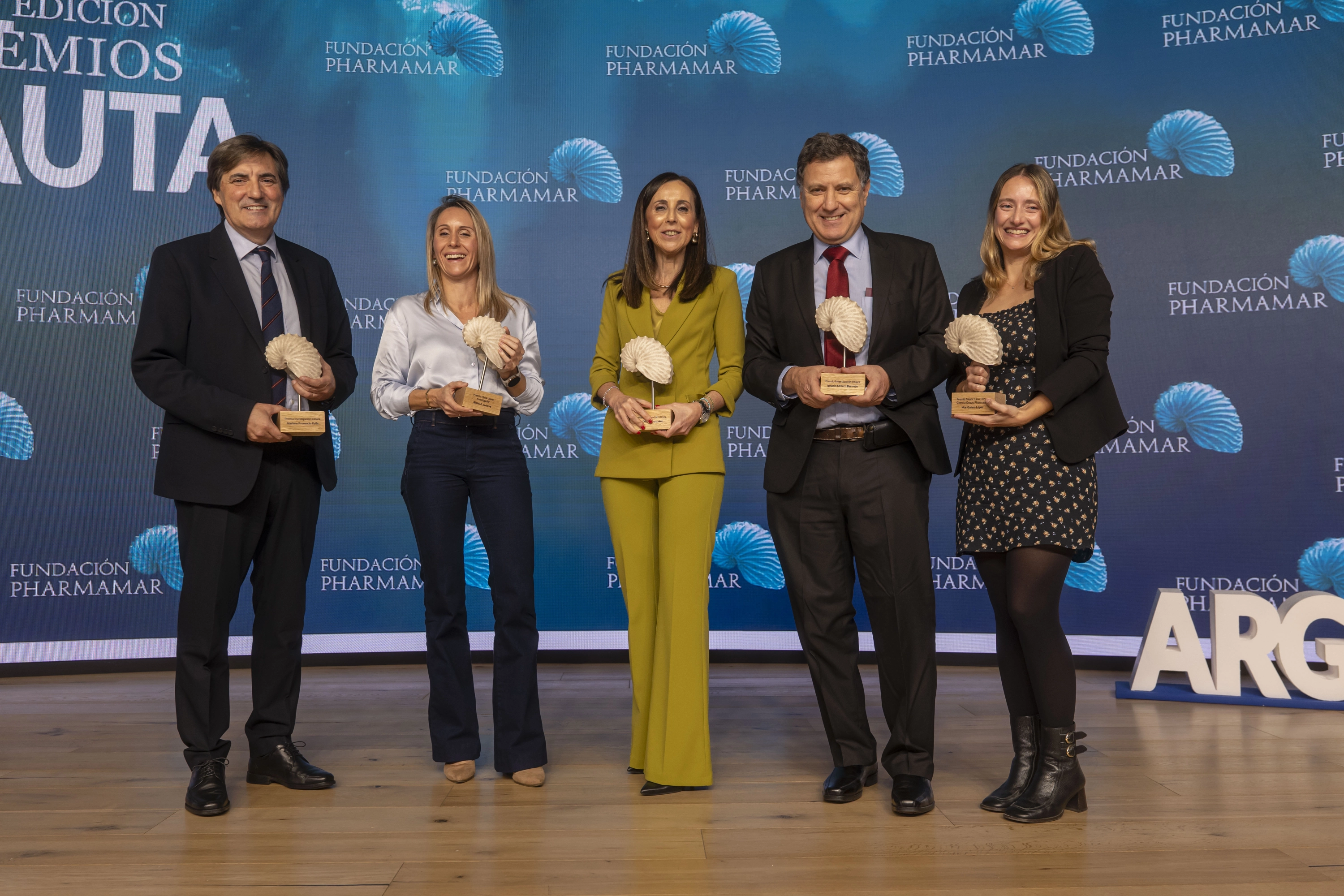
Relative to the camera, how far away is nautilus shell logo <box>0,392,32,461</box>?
4.69 meters

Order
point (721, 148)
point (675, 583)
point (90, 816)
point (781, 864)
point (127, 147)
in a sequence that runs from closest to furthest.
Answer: point (781, 864)
point (90, 816)
point (675, 583)
point (127, 147)
point (721, 148)

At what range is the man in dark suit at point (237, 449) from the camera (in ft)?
8.89

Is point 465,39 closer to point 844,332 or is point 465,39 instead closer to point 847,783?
point 844,332

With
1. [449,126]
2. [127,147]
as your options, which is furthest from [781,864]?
[127,147]

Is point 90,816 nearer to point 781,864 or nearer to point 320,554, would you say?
point 781,864

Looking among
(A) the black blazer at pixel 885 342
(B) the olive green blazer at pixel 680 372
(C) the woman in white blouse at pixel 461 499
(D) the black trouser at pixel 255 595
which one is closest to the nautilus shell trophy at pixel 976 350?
(A) the black blazer at pixel 885 342

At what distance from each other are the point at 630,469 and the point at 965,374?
1.01 m

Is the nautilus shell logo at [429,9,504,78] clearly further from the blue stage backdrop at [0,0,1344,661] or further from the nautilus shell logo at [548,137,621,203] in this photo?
the nautilus shell logo at [548,137,621,203]

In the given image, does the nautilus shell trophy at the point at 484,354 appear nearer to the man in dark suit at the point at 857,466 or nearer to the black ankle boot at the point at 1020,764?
Result: the man in dark suit at the point at 857,466

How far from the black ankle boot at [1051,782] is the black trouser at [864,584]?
0.83 ft

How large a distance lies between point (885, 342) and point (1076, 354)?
0.50 m

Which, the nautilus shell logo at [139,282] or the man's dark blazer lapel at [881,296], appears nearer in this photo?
the man's dark blazer lapel at [881,296]

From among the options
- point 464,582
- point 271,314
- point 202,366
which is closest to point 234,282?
point 271,314

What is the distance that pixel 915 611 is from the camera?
8.75 feet
